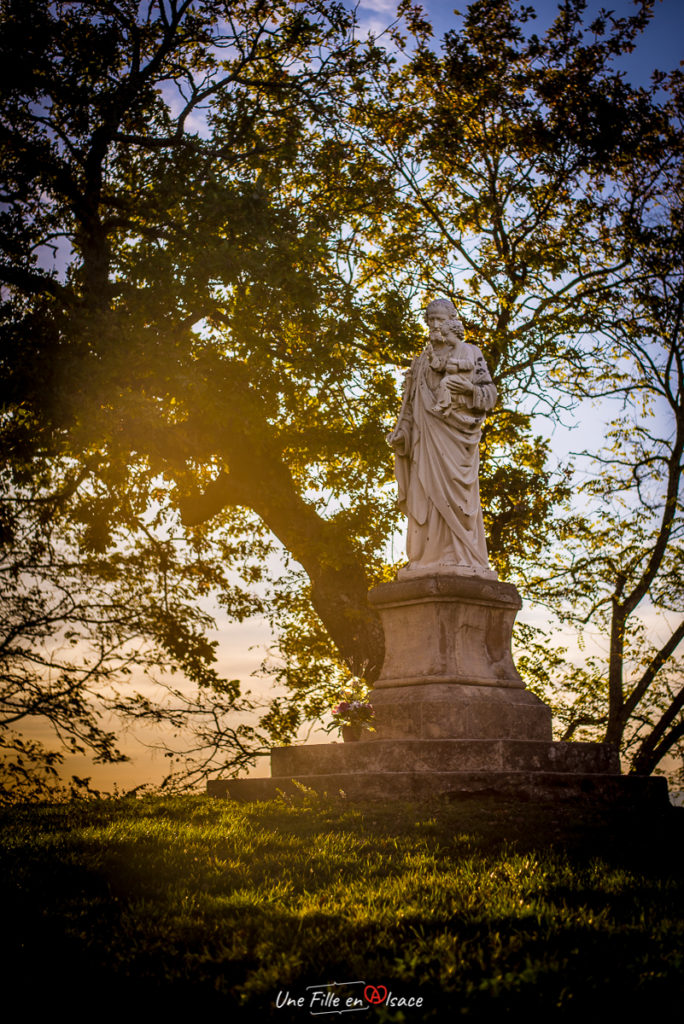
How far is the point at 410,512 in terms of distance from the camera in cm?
966

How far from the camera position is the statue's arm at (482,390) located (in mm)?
9641

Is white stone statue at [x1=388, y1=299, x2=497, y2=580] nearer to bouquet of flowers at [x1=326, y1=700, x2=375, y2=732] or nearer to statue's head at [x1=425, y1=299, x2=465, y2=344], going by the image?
statue's head at [x1=425, y1=299, x2=465, y2=344]

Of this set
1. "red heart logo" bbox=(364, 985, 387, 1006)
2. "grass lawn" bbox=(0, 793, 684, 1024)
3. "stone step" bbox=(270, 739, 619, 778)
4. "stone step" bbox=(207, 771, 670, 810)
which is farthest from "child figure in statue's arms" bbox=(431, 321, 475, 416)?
"red heart logo" bbox=(364, 985, 387, 1006)

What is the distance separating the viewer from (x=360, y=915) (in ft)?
15.1

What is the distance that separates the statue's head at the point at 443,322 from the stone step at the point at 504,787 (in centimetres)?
440

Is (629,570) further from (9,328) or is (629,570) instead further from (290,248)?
(9,328)

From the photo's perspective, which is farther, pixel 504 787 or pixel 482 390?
pixel 482 390

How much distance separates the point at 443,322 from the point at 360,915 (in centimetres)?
656

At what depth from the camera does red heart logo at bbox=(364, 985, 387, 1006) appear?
3.75m

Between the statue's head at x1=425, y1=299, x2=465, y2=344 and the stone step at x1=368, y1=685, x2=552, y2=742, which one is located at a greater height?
the statue's head at x1=425, y1=299, x2=465, y2=344

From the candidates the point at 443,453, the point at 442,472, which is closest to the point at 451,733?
the point at 442,472

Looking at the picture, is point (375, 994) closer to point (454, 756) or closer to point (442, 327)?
point (454, 756)

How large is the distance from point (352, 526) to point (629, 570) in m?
5.62

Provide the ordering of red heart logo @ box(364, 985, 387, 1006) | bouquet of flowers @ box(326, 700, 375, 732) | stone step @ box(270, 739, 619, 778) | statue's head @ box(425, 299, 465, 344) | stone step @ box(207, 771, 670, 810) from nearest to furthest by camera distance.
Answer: red heart logo @ box(364, 985, 387, 1006), stone step @ box(207, 771, 670, 810), stone step @ box(270, 739, 619, 778), bouquet of flowers @ box(326, 700, 375, 732), statue's head @ box(425, 299, 465, 344)
